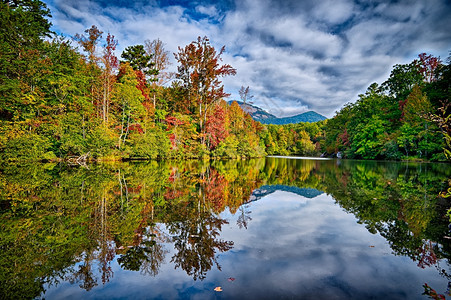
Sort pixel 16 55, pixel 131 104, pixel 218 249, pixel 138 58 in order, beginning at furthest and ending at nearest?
pixel 138 58 < pixel 131 104 < pixel 16 55 < pixel 218 249

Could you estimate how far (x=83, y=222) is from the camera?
439 centimetres

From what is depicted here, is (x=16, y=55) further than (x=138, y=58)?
No

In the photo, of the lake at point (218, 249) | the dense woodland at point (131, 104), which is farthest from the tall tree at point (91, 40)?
the lake at point (218, 249)

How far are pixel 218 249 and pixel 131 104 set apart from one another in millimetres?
19870

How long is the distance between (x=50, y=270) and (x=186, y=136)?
978 inches

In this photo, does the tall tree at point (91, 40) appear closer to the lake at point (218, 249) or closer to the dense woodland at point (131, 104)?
the dense woodland at point (131, 104)

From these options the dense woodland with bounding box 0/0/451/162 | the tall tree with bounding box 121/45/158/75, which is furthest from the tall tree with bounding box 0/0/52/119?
the tall tree with bounding box 121/45/158/75

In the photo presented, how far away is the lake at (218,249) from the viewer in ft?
7.85

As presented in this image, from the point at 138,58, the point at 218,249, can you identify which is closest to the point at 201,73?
the point at 138,58

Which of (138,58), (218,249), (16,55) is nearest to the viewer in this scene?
(218,249)

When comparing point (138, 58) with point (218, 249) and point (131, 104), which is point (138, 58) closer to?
point (131, 104)

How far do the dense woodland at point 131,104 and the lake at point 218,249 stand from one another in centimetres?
242

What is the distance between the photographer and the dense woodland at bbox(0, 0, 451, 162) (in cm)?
1566

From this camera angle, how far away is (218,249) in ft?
11.1
